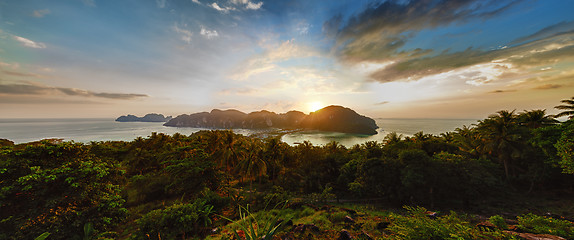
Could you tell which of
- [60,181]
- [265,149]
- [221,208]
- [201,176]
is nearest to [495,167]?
[265,149]

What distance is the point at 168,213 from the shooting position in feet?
38.2

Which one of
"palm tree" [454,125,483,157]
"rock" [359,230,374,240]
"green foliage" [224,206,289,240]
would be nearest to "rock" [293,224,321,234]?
"green foliage" [224,206,289,240]

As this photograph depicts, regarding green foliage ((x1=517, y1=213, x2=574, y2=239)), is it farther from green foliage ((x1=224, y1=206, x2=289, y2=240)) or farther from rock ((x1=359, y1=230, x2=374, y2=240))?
green foliage ((x1=224, y1=206, x2=289, y2=240))

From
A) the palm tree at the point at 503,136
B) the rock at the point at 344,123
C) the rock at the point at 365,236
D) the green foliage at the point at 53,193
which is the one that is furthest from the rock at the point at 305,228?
the rock at the point at 344,123

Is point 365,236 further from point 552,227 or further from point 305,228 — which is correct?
point 552,227

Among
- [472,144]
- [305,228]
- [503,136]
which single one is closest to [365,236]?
[305,228]

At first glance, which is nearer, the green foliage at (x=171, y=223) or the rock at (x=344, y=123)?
the green foliage at (x=171, y=223)

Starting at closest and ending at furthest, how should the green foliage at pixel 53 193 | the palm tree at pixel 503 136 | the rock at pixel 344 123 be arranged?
the green foliage at pixel 53 193, the palm tree at pixel 503 136, the rock at pixel 344 123

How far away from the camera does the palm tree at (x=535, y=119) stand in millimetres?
25062

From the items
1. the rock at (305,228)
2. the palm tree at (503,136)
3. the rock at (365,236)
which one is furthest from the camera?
the palm tree at (503,136)

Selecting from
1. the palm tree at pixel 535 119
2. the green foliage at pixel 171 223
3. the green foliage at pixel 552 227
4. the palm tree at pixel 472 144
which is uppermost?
the palm tree at pixel 535 119

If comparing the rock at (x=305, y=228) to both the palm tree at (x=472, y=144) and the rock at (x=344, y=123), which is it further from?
the rock at (x=344, y=123)

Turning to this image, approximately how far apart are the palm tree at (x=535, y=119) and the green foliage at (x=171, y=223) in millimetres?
44414

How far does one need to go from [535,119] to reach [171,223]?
46.9m
